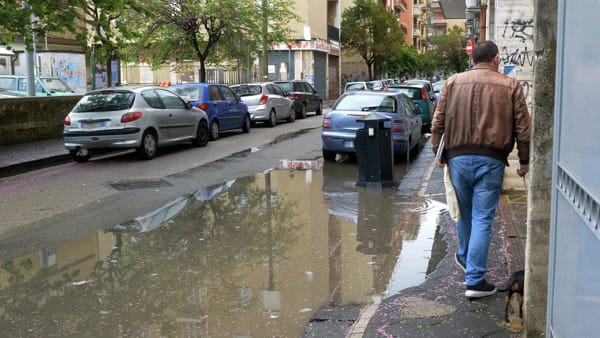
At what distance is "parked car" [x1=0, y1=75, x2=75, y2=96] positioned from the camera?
22.9 m

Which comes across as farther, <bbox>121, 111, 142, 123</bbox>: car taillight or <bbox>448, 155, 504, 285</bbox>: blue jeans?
<bbox>121, 111, 142, 123</bbox>: car taillight

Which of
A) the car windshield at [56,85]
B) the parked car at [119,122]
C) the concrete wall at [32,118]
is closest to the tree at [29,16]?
the parked car at [119,122]

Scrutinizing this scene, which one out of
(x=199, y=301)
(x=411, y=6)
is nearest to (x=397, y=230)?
(x=199, y=301)

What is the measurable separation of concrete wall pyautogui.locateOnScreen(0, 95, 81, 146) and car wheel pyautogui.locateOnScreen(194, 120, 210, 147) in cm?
421

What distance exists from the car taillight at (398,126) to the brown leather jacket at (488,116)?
850 cm

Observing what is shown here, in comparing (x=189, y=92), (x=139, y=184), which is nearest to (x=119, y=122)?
(x=139, y=184)

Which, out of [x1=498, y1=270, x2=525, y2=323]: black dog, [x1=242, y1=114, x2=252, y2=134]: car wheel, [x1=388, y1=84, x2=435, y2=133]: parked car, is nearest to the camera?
[x1=498, y1=270, x2=525, y2=323]: black dog

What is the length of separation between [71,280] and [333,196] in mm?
4806

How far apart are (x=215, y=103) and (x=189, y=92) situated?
80cm

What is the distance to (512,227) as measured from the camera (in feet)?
24.2

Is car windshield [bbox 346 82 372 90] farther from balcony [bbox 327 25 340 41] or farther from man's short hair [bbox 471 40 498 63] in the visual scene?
man's short hair [bbox 471 40 498 63]

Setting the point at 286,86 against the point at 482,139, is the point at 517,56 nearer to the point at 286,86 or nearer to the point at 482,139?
the point at 482,139

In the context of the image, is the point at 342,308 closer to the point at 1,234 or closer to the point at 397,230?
the point at 397,230

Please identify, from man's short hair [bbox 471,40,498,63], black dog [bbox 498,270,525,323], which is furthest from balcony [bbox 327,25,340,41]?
black dog [bbox 498,270,525,323]
